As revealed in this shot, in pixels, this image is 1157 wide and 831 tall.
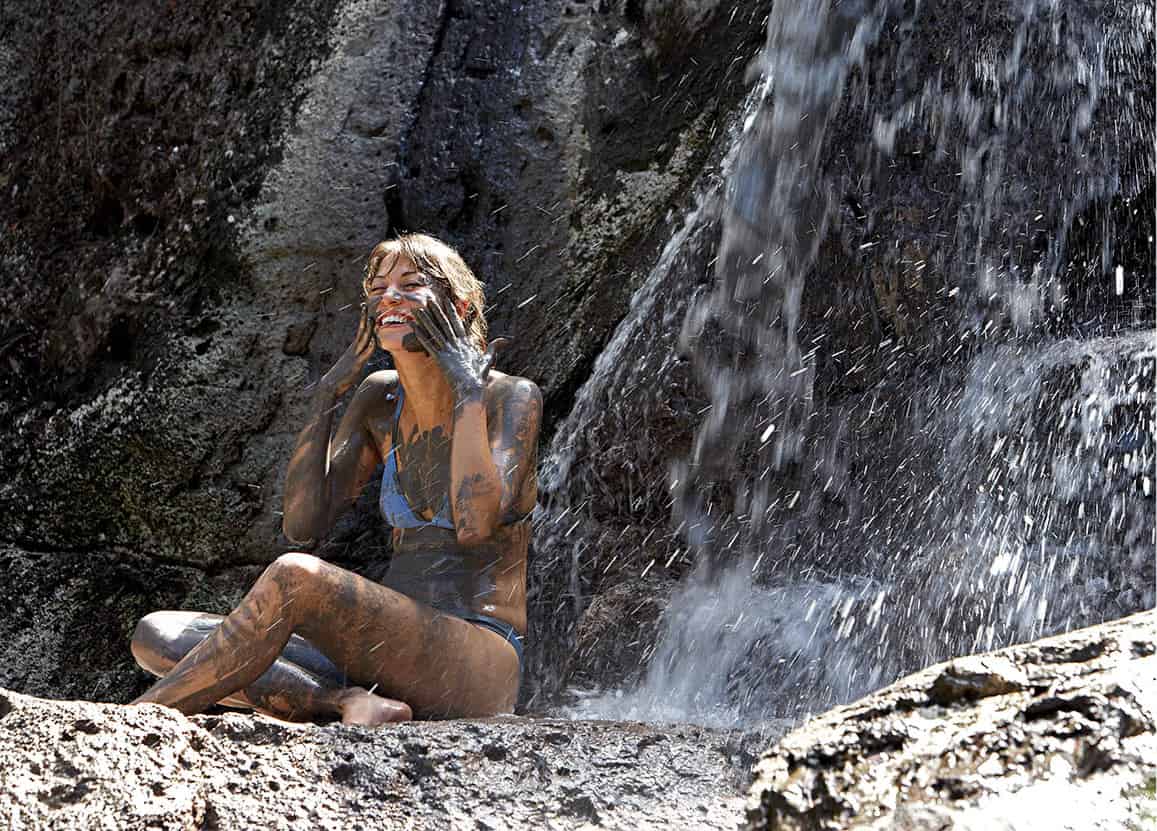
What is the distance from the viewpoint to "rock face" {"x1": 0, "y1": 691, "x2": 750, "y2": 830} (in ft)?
7.34

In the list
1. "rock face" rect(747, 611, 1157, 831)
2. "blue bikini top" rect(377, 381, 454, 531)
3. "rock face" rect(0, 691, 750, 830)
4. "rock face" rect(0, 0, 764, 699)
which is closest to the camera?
"rock face" rect(747, 611, 1157, 831)

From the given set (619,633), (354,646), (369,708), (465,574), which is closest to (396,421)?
(465,574)

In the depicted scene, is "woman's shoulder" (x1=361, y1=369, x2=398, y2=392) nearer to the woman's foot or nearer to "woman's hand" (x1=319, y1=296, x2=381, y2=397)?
"woman's hand" (x1=319, y1=296, x2=381, y2=397)

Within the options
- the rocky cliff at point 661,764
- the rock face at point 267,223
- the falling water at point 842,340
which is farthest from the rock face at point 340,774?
the rock face at point 267,223

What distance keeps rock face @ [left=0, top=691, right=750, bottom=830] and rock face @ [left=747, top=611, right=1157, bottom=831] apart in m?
0.75

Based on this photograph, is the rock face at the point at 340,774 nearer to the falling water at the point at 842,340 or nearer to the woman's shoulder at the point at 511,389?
the woman's shoulder at the point at 511,389

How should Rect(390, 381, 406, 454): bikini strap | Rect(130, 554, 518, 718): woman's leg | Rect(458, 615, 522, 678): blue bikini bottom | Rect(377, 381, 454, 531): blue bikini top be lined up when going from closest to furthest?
Rect(130, 554, 518, 718): woman's leg
Rect(458, 615, 522, 678): blue bikini bottom
Rect(377, 381, 454, 531): blue bikini top
Rect(390, 381, 406, 454): bikini strap

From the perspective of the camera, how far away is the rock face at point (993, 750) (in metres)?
1.42

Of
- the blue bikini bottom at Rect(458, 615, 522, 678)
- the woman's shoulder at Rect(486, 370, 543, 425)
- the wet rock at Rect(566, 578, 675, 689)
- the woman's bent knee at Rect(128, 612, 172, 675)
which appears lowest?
the wet rock at Rect(566, 578, 675, 689)

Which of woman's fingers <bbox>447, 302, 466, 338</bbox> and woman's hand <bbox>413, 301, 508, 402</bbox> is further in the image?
woman's fingers <bbox>447, 302, 466, 338</bbox>

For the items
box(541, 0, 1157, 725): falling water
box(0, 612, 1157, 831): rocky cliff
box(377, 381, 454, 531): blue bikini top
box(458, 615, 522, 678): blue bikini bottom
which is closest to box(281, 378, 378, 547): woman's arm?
box(377, 381, 454, 531): blue bikini top

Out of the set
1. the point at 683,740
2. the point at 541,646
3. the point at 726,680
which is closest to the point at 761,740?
the point at 683,740

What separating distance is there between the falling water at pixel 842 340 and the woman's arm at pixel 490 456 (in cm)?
134

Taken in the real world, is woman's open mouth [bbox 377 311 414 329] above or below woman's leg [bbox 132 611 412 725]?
above
